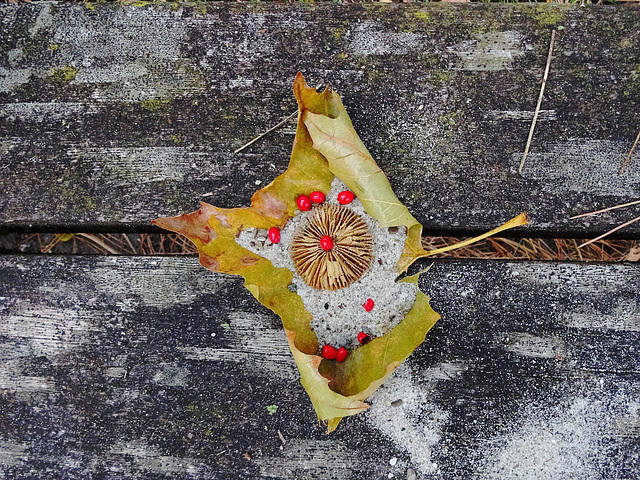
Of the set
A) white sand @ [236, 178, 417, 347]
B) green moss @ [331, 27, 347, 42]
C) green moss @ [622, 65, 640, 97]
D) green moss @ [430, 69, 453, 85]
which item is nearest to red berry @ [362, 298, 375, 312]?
white sand @ [236, 178, 417, 347]

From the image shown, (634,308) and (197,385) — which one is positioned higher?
(634,308)

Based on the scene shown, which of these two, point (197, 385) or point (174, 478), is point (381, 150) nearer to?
point (197, 385)

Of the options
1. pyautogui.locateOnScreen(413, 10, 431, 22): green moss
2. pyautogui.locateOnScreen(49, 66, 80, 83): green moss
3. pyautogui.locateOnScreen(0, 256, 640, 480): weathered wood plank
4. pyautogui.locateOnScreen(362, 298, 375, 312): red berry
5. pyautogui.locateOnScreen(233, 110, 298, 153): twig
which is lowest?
pyautogui.locateOnScreen(0, 256, 640, 480): weathered wood plank

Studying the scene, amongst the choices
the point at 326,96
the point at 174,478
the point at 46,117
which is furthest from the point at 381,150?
the point at 174,478

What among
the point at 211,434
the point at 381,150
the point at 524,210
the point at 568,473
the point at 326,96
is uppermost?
the point at 326,96

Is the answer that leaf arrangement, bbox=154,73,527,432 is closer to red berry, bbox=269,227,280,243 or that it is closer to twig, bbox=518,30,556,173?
red berry, bbox=269,227,280,243
